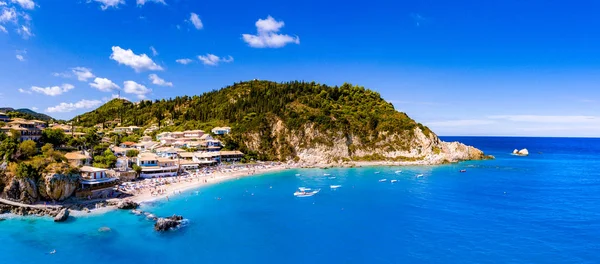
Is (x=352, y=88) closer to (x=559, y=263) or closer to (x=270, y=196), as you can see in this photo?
(x=270, y=196)

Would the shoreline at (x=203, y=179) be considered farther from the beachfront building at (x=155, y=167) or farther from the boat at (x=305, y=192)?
the boat at (x=305, y=192)

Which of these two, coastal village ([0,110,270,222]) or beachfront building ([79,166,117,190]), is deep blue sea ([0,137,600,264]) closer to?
coastal village ([0,110,270,222])

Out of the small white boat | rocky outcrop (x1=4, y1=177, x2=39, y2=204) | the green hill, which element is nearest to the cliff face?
the green hill

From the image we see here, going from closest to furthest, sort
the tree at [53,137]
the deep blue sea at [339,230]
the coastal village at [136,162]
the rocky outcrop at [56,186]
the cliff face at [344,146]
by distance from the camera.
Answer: the deep blue sea at [339,230]
the rocky outcrop at [56,186]
the coastal village at [136,162]
the tree at [53,137]
the cliff face at [344,146]

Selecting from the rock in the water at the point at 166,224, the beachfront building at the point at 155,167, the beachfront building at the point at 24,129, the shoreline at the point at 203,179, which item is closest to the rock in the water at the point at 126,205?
the shoreline at the point at 203,179

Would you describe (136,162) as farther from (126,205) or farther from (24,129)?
(126,205)

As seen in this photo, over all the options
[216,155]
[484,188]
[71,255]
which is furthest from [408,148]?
[71,255]
